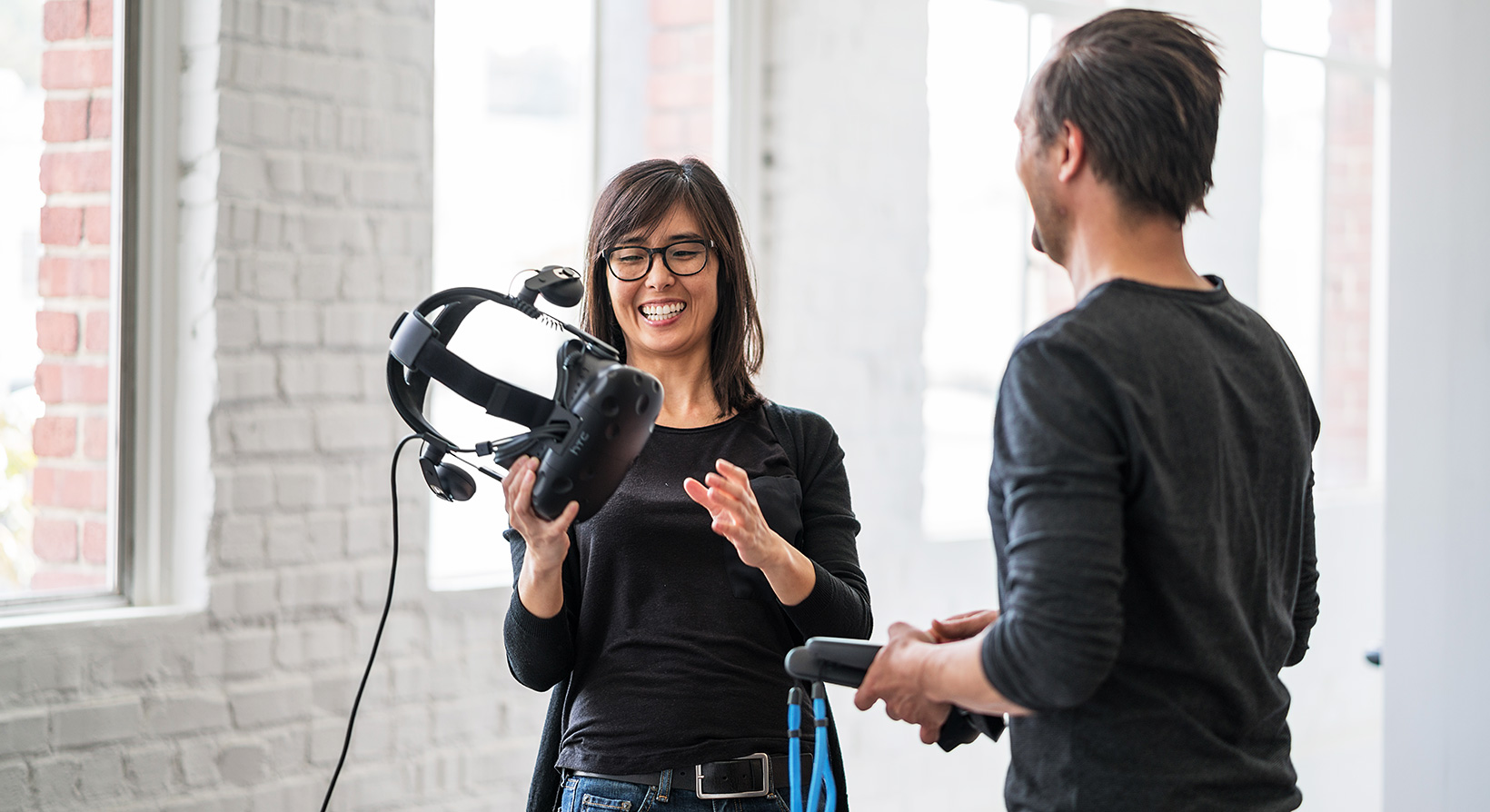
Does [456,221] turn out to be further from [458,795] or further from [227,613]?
[458,795]

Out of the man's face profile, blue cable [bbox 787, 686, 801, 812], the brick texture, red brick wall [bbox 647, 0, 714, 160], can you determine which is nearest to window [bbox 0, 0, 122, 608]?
the brick texture

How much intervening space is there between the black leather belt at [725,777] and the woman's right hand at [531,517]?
265 mm

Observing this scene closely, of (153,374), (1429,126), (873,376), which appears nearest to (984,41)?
(873,376)

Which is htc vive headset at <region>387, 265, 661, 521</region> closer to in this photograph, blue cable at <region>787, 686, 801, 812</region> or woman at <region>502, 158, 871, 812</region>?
woman at <region>502, 158, 871, 812</region>

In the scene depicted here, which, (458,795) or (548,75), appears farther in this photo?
(548,75)

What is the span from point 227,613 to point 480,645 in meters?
0.49

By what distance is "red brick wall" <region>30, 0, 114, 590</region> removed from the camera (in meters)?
1.97

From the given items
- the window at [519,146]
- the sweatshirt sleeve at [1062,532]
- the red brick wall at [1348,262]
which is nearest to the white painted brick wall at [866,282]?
the window at [519,146]

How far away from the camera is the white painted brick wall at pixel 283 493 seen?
192 cm

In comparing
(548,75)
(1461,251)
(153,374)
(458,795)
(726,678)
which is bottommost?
(458,795)

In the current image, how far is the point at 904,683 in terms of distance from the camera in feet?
3.52

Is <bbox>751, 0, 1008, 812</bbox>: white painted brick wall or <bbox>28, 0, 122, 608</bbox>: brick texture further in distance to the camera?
<bbox>751, 0, 1008, 812</bbox>: white painted brick wall

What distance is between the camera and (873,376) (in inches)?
120

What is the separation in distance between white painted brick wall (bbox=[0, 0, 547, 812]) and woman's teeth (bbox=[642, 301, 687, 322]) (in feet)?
2.80
